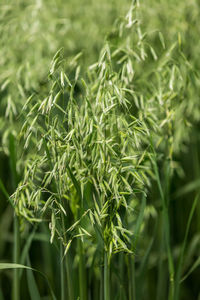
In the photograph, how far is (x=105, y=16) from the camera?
1508 millimetres

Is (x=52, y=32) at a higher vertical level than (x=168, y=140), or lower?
higher

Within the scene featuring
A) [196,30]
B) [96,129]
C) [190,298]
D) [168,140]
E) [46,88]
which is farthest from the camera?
[190,298]

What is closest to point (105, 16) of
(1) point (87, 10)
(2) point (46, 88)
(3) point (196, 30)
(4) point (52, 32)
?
(1) point (87, 10)

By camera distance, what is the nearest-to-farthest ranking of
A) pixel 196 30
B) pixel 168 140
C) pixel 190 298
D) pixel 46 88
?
pixel 168 140, pixel 46 88, pixel 196 30, pixel 190 298

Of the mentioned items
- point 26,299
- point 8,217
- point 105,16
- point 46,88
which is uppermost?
point 105,16

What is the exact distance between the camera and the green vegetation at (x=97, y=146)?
0.73m

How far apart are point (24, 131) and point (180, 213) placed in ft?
2.95

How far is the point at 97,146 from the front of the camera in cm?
72

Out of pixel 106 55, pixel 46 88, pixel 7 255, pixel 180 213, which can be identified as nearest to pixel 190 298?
pixel 180 213

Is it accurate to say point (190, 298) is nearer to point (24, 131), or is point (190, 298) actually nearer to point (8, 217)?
point (8, 217)

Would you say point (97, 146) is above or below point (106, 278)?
above

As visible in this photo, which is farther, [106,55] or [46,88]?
[46,88]

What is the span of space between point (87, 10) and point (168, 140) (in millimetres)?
779

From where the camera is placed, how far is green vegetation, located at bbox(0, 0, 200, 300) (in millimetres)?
729
